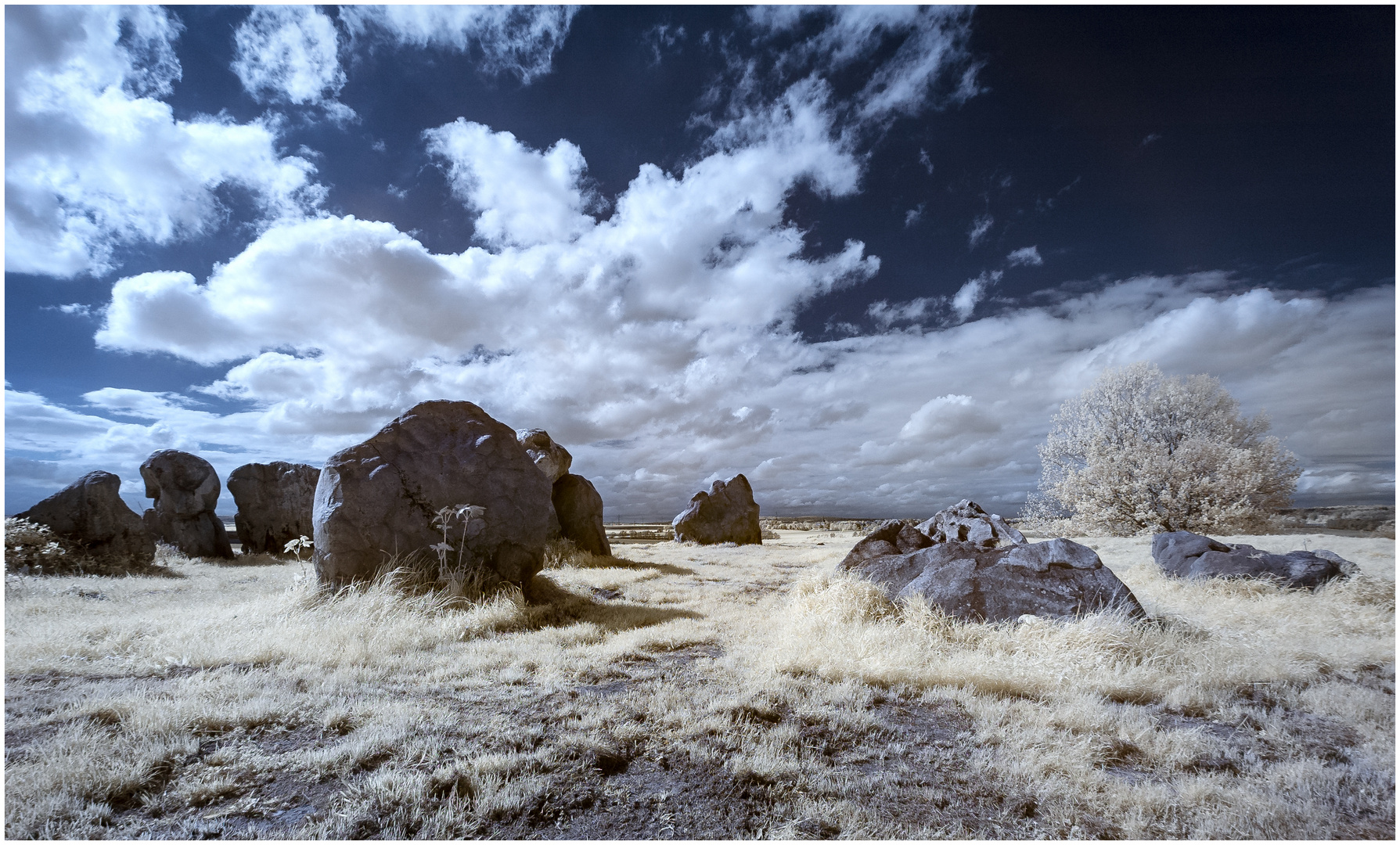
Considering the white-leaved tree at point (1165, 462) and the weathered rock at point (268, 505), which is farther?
the weathered rock at point (268, 505)

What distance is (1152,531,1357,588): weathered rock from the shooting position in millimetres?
5992

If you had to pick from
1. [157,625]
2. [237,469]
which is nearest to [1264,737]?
[157,625]

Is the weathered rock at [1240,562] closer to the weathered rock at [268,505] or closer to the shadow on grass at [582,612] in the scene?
the shadow on grass at [582,612]

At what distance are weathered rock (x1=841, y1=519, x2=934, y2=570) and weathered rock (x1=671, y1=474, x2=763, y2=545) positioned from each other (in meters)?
15.1

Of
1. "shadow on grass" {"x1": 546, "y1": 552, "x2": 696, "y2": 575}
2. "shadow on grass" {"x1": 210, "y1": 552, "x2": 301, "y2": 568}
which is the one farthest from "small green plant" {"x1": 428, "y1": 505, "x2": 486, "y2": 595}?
"shadow on grass" {"x1": 210, "y1": 552, "x2": 301, "y2": 568}

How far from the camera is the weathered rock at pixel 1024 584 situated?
A: 5.29 m

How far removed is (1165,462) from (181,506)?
25760 millimetres

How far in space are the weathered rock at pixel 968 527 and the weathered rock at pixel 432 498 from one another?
6.20 metres

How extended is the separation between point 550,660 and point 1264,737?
4754mm

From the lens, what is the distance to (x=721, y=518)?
24109 millimetres

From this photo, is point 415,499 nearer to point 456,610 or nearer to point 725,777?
point 456,610

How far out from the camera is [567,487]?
1658 centimetres

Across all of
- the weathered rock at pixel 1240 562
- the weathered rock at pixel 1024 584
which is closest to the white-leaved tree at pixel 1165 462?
the weathered rock at pixel 1240 562

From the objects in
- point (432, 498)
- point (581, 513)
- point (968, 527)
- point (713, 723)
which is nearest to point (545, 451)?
point (581, 513)
